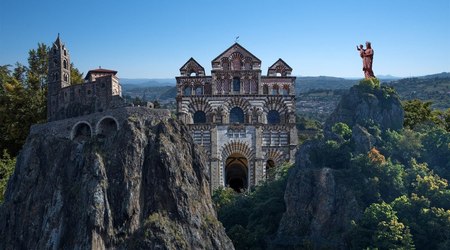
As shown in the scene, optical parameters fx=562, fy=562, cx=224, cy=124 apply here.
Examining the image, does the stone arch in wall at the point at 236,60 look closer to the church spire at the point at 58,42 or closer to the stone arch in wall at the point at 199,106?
the stone arch in wall at the point at 199,106

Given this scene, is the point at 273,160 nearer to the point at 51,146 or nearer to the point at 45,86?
the point at 51,146

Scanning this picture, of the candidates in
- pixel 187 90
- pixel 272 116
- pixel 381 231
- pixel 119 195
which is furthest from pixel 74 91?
pixel 381 231

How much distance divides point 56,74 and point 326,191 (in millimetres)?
28453

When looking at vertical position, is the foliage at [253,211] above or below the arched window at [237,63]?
below

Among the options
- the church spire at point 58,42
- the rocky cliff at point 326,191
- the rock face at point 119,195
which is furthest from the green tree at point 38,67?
the rocky cliff at point 326,191

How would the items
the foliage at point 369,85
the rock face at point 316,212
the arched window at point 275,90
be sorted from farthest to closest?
the arched window at point 275,90 < the foliage at point 369,85 < the rock face at point 316,212

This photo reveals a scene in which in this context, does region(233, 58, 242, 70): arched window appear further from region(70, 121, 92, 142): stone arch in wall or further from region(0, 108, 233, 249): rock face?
region(70, 121, 92, 142): stone arch in wall

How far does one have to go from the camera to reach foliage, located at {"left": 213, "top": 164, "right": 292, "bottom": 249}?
145 ft

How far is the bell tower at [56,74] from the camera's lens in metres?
53.5

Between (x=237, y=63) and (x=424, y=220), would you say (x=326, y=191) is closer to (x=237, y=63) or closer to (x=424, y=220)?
(x=424, y=220)

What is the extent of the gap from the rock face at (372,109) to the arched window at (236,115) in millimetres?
9629

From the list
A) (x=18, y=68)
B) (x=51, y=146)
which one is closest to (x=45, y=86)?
(x=18, y=68)

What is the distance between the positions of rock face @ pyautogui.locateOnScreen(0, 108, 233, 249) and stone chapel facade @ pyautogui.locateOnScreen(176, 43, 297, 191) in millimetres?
9258

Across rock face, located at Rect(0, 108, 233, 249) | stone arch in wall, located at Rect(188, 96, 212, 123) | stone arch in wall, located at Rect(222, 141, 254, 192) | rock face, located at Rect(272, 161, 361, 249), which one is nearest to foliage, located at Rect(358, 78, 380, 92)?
rock face, located at Rect(272, 161, 361, 249)
